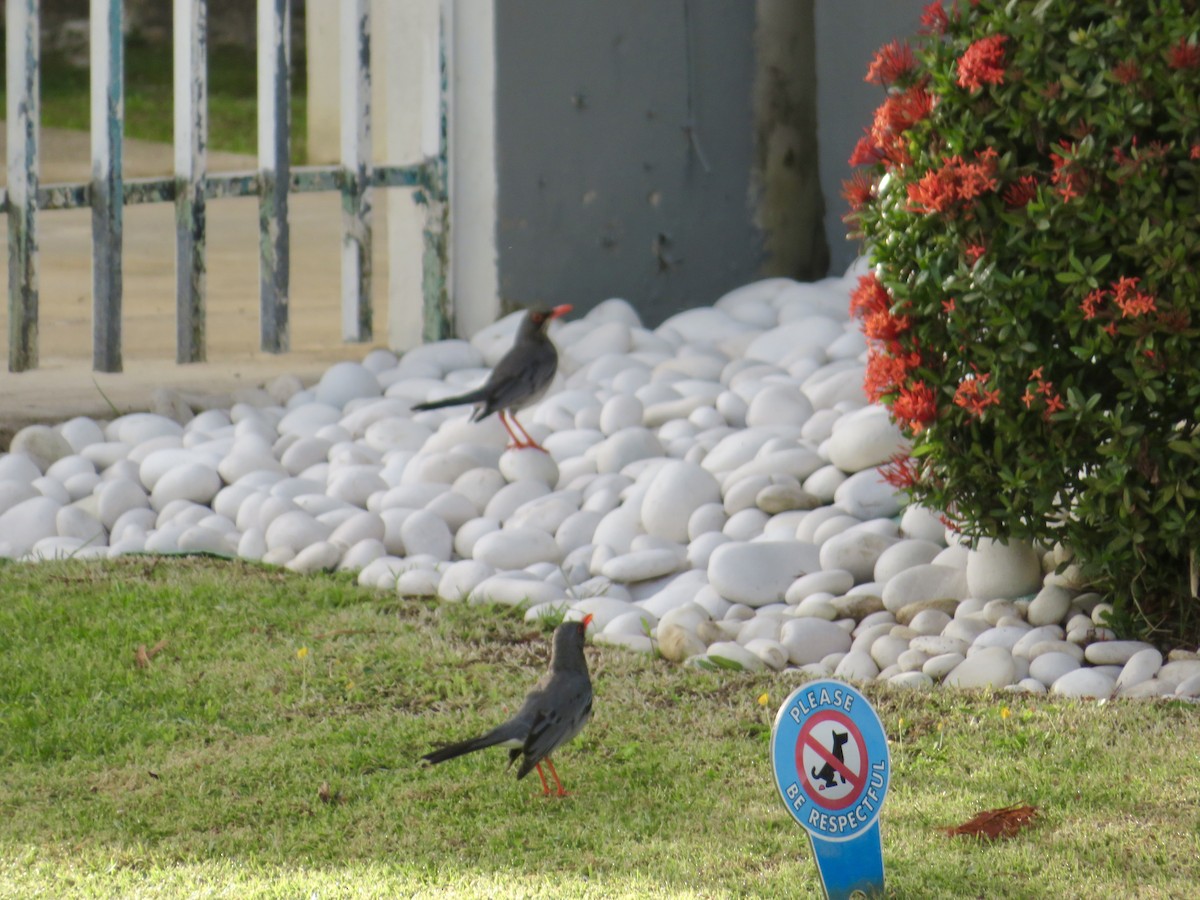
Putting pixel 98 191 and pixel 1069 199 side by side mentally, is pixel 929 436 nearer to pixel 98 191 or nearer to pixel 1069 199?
pixel 1069 199

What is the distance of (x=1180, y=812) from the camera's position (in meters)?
3.22

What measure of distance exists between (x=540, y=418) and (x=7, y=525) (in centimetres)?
183

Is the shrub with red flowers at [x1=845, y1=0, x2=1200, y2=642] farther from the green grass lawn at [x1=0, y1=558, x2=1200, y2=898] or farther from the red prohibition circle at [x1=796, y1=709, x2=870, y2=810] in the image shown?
the red prohibition circle at [x1=796, y1=709, x2=870, y2=810]

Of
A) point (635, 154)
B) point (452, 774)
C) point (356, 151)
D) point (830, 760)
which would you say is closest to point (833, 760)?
point (830, 760)

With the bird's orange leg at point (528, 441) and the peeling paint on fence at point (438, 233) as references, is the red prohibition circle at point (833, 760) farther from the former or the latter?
the peeling paint on fence at point (438, 233)

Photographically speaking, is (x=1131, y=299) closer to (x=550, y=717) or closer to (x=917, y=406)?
(x=917, y=406)

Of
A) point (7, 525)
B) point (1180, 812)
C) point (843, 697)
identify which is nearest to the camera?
point (843, 697)

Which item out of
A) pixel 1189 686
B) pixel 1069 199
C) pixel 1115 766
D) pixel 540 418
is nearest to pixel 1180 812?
pixel 1115 766

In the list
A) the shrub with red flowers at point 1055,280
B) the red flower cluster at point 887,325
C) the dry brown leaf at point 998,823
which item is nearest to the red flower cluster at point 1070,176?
the shrub with red flowers at point 1055,280

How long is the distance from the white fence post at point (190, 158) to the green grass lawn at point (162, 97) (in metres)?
10.9

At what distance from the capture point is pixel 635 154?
7.29 m

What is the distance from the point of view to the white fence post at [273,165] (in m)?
6.59

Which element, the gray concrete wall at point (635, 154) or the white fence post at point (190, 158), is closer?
the white fence post at point (190, 158)

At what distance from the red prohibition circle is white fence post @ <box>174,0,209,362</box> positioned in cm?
433
